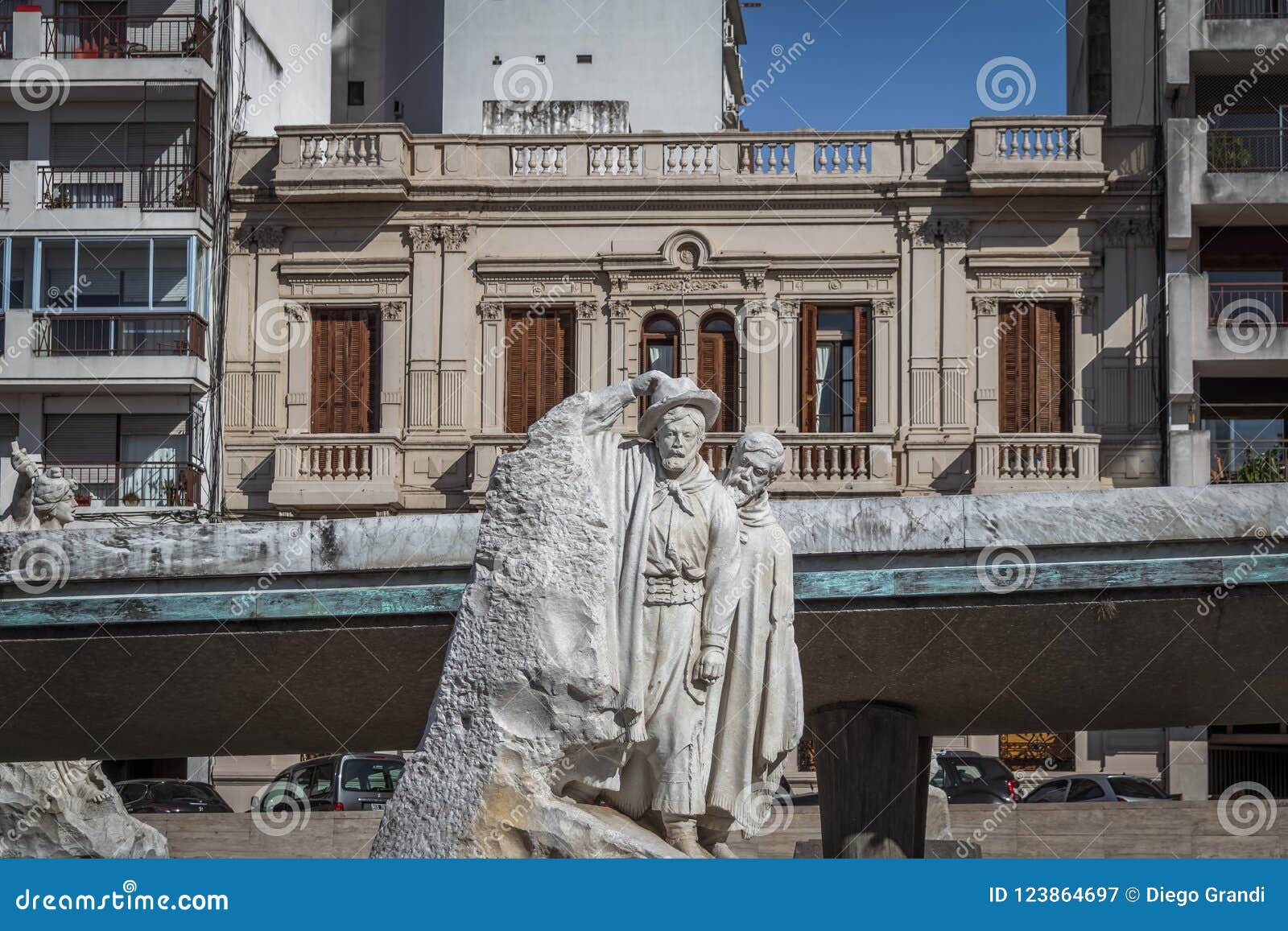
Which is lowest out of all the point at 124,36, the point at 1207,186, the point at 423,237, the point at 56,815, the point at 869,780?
the point at 56,815

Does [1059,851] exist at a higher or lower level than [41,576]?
lower

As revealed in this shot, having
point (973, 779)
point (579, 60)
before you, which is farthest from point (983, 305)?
point (579, 60)

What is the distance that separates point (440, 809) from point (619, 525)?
4.45 feet

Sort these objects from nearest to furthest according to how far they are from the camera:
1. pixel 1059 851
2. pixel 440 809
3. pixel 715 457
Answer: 1. pixel 440 809
2. pixel 1059 851
3. pixel 715 457

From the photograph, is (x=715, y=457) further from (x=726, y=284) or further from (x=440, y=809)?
(x=440, y=809)

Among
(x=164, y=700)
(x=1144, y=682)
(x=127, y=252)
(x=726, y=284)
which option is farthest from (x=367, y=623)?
(x=127, y=252)

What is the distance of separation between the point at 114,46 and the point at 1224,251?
17.8 m

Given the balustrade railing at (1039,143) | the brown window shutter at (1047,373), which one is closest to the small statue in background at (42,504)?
the brown window shutter at (1047,373)

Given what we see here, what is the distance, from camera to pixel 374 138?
29.9 meters

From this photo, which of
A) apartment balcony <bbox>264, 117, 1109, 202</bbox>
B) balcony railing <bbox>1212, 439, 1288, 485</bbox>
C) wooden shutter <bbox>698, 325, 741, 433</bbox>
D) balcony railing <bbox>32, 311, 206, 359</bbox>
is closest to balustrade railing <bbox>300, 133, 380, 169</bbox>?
apartment balcony <bbox>264, 117, 1109, 202</bbox>

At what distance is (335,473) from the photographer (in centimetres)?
2867

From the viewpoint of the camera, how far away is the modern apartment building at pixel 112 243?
29.9m

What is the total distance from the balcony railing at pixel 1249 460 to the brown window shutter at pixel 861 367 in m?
5.19

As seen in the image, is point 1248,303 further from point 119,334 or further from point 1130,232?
point 119,334
